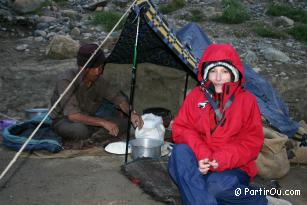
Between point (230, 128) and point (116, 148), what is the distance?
1.62 metres

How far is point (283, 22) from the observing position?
10109 millimetres

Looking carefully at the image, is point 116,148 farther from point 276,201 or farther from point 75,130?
point 276,201

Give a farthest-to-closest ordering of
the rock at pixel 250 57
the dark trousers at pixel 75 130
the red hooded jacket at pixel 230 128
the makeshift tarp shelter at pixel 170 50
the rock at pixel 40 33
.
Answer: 1. the rock at pixel 40 33
2. the rock at pixel 250 57
3. the dark trousers at pixel 75 130
4. the makeshift tarp shelter at pixel 170 50
5. the red hooded jacket at pixel 230 128

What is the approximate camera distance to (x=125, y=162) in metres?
4.09

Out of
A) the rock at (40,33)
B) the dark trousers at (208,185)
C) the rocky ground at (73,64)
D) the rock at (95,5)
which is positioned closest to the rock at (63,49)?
the rocky ground at (73,64)

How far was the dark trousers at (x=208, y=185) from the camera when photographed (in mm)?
2982

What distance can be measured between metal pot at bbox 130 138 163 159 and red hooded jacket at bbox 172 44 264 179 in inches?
35.3

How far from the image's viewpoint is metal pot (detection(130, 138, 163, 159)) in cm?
417

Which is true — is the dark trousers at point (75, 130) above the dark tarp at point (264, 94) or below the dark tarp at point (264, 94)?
below

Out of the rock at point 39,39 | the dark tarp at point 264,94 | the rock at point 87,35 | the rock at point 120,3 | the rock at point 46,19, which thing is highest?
the dark tarp at point 264,94

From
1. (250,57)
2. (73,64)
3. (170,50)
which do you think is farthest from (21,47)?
(170,50)

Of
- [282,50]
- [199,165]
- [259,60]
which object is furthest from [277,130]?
[282,50]

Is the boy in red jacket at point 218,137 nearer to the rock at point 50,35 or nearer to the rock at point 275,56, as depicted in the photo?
the rock at point 275,56

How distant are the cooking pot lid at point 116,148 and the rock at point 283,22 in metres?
6.69
